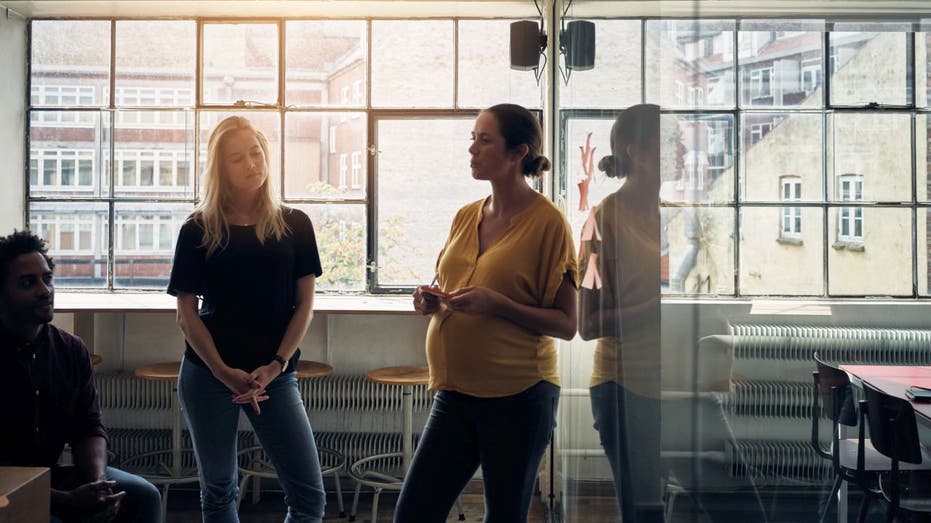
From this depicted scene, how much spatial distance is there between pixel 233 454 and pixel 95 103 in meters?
3.23

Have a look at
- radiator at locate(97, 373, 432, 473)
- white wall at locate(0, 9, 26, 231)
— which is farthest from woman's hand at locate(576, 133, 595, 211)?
white wall at locate(0, 9, 26, 231)

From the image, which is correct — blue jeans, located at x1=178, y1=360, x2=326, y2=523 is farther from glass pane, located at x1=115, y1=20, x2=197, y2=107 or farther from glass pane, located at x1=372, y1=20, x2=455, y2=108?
glass pane, located at x1=115, y1=20, x2=197, y2=107

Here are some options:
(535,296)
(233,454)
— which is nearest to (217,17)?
(233,454)

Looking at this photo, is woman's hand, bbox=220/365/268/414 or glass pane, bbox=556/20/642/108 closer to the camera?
glass pane, bbox=556/20/642/108

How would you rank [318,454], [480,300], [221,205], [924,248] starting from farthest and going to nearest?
1. [318,454]
2. [221,205]
3. [480,300]
4. [924,248]

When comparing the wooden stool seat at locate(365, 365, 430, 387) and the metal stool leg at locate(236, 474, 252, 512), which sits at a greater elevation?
the wooden stool seat at locate(365, 365, 430, 387)

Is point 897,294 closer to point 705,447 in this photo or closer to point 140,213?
point 705,447

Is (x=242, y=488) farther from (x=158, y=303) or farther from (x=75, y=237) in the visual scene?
(x=75, y=237)

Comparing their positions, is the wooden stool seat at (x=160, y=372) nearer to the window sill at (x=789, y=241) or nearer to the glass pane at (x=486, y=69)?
the glass pane at (x=486, y=69)

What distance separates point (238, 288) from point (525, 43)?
6.56 ft

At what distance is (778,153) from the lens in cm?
59

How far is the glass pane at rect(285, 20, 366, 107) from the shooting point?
455 cm

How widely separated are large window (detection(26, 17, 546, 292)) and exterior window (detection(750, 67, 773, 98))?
3835mm

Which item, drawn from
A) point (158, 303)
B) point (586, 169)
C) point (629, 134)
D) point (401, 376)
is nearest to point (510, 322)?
point (629, 134)
